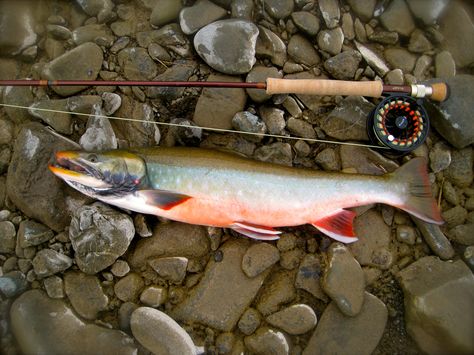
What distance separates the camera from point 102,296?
2.65 metres

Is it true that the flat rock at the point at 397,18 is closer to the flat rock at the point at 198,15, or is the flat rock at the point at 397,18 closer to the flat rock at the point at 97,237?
the flat rock at the point at 198,15

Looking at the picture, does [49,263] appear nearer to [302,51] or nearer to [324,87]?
[324,87]

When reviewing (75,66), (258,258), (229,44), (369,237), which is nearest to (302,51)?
(229,44)

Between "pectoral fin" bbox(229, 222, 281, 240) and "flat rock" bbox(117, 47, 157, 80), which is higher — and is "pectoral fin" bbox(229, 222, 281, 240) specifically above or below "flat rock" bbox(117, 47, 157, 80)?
below

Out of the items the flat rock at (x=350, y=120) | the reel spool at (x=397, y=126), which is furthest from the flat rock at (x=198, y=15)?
the reel spool at (x=397, y=126)

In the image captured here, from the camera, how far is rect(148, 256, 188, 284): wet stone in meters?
2.68

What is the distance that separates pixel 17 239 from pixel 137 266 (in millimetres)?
862

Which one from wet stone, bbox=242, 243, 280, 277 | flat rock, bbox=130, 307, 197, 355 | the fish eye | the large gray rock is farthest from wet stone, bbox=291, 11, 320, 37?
flat rock, bbox=130, 307, 197, 355

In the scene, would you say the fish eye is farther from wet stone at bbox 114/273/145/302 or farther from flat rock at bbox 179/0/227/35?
flat rock at bbox 179/0/227/35

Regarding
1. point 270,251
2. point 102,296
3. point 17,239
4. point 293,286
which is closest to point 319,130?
point 270,251

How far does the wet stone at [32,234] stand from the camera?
266 cm

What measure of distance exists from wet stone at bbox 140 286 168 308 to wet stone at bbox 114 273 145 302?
0.19 feet

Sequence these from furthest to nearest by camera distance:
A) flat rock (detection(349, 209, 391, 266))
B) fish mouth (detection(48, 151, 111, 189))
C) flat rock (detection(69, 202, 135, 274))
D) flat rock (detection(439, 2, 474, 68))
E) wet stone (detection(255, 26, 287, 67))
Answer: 1. flat rock (detection(439, 2, 474, 68))
2. wet stone (detection(255, 26, 287, 67))
3. flat rock (detection(349, 209, 391, 266))
4. flat rock (detection(69, 202, 135, 274))
5. fish mouth (detection(48, 151, 111, 189))

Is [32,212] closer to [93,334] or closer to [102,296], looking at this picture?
[102,296]
